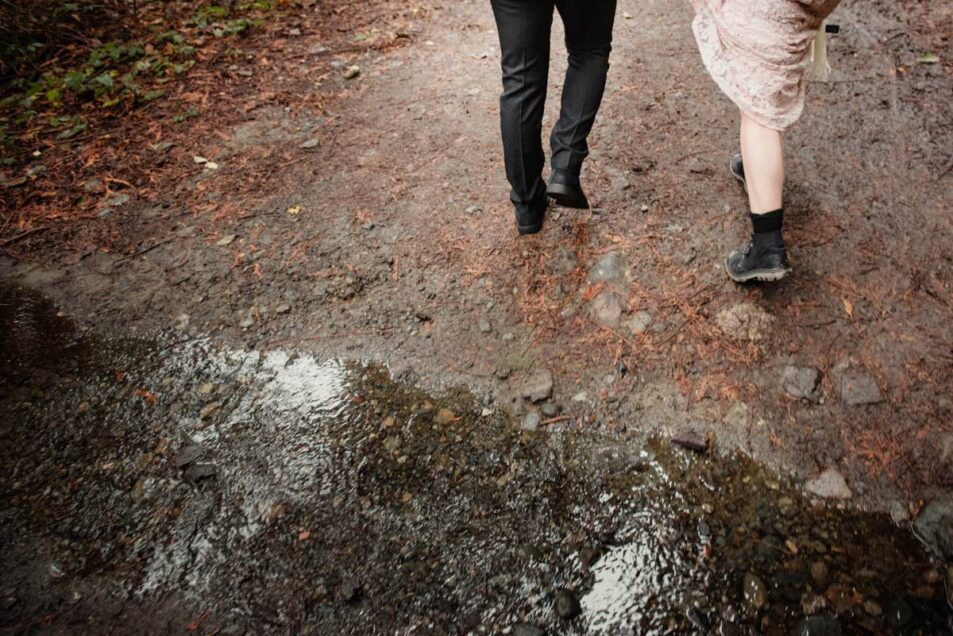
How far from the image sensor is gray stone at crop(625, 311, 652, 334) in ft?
7.40

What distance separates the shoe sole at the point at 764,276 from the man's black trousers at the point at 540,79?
0.88 metres

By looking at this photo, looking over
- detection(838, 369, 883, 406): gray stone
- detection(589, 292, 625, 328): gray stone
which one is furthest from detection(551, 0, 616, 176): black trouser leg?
detection(838, 369, 883, 406): gray stone

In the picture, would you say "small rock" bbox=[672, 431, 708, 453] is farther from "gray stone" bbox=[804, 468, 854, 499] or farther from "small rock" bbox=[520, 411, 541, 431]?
"small rock" bbox=[520, 411, 541, 431]

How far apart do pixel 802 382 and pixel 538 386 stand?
100cm

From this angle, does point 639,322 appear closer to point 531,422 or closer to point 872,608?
point 531,422

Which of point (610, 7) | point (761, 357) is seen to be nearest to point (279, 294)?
point (610, 7)

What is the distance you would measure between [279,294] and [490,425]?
127 cm

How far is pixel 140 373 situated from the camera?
91.1 inches

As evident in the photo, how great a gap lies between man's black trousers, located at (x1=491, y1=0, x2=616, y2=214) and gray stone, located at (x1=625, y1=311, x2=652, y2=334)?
74 centimetres

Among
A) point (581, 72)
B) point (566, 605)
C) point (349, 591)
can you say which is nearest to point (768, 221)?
point (581, 72)

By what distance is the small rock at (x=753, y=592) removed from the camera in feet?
5.06

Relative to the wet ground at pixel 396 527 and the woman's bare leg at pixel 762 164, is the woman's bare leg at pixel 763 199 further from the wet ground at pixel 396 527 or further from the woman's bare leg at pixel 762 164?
the wet ground at pixel 396 527

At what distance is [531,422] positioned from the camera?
2.02 m

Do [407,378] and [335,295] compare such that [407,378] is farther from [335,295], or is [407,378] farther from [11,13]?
[11,13]
